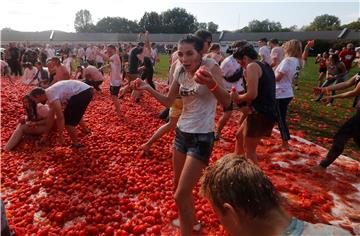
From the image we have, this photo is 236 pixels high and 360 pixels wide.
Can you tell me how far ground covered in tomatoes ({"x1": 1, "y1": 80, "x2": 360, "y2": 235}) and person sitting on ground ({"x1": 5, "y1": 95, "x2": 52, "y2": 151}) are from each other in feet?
0.61

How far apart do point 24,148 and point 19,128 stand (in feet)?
1.43

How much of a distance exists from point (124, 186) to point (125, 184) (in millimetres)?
65

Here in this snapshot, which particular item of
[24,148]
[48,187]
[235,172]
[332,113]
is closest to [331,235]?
[235,172]

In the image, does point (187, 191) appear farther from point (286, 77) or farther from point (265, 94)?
point (286, 77)

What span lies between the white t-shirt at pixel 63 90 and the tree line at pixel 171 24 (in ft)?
291

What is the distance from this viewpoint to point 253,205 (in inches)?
57.5

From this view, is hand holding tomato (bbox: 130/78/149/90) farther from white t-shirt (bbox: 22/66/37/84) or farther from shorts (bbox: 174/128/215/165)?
white t-shirt (bbox: 22/66/37/84)

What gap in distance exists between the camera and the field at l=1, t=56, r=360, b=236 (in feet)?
12.2

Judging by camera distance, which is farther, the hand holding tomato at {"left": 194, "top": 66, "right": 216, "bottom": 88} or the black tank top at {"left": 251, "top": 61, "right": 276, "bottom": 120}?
the black tank top at {"left": 251, "top": 61, "right": 276, "bottom": 120}

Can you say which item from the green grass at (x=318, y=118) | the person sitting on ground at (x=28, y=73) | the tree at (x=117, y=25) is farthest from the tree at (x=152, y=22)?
the green grass at (x=318, y=118)

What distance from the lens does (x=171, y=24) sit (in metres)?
101

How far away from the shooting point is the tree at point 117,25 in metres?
114

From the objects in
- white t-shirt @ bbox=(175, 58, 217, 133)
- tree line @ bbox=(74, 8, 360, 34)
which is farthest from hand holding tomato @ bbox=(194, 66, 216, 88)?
tree line @ bbox=(74, 8, 360, 34)

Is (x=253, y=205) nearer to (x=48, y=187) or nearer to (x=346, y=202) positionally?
(x=346, y=202)
